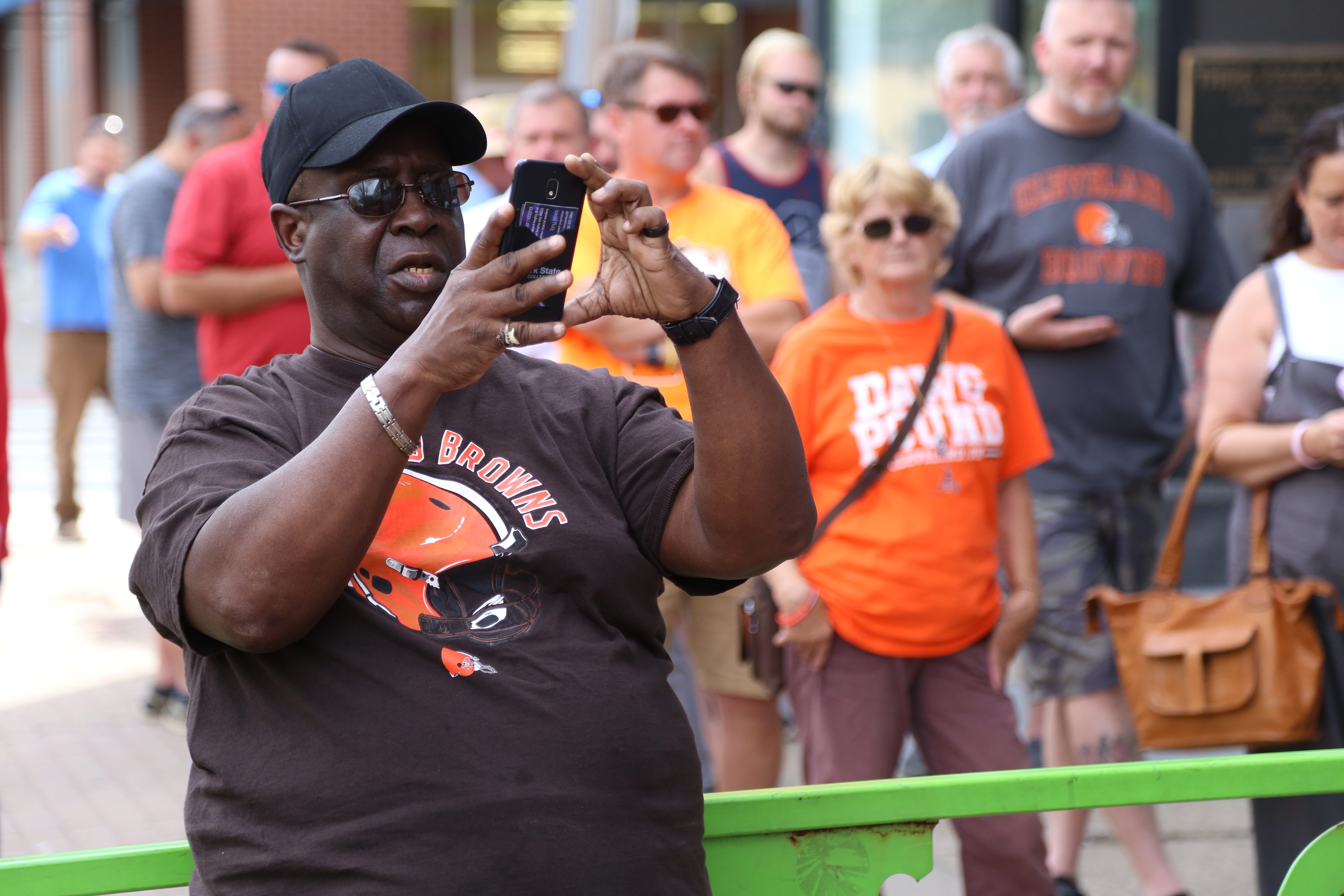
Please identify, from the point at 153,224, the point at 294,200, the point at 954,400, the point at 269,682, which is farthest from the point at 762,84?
the point at 269,682

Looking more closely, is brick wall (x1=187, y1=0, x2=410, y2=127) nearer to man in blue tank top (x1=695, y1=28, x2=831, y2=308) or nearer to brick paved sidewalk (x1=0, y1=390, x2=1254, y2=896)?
brick paved sidewalk (x1=0, y1=390, x2=1254, y2=896)

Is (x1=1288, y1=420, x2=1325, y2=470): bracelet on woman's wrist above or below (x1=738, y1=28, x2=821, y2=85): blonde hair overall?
below

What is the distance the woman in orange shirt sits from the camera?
11.5ft

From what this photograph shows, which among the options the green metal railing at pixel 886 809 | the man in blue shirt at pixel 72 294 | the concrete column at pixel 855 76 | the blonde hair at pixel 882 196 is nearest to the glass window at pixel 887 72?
the concrete column at pixel 855 76

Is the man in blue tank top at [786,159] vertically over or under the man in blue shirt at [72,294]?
over

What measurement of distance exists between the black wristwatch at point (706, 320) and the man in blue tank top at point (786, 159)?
3.29 metres

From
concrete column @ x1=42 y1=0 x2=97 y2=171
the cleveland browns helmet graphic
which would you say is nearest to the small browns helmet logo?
the cleveland browns helmet graphic

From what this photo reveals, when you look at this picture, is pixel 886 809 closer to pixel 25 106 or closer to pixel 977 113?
pixel 977 113

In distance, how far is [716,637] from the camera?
4.24 meters

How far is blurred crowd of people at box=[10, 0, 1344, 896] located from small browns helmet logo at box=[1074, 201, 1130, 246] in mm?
10

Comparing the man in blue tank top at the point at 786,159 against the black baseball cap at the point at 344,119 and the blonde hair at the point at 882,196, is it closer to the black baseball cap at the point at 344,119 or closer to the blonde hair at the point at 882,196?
the blonde hair at the point at 882,196

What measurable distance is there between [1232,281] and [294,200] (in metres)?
3.37

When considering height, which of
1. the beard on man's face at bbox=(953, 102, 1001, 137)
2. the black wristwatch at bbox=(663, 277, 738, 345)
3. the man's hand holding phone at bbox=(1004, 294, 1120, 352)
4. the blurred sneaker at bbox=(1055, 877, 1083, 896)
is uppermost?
the beard on man's face at bbox=(953, 102, 1001, 137)

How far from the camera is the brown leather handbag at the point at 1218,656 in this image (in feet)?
11.3
